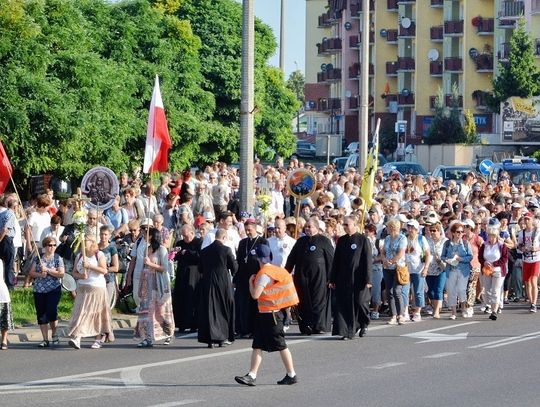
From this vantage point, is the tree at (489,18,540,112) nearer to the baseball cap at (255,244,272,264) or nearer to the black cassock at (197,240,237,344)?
the black cassock at (197,240,237,344)

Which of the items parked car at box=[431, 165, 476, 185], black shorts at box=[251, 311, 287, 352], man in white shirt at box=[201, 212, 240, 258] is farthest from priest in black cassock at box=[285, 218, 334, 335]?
parked car at box=[431, 165, 476, 185]

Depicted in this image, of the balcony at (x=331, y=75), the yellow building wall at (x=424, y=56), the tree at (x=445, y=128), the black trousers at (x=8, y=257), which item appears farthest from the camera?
the balcony at (x=331, y=75)

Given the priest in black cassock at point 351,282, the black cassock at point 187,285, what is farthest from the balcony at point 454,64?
the priest in black cassock at point 351,282

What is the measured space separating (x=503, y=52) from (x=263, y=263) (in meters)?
83.3

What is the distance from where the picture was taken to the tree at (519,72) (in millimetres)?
87375

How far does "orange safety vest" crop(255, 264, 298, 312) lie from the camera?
16531mm

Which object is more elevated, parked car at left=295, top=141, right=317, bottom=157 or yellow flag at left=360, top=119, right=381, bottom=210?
parked car at left=295, top=141, right=317, bottom=157

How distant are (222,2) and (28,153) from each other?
3389 cm

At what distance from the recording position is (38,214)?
26562mm

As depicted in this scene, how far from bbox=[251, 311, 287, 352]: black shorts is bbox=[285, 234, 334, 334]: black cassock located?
5308 millimetres

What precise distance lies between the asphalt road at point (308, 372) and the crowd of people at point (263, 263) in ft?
1.54

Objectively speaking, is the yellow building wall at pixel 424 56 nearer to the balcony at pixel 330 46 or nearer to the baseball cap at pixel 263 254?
the balcony at pixel 330 46

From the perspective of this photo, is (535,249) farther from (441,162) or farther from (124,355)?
(441,162)

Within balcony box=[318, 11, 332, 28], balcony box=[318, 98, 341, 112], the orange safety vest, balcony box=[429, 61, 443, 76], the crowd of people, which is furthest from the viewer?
balcony box=[318, 11, 332, 28]
